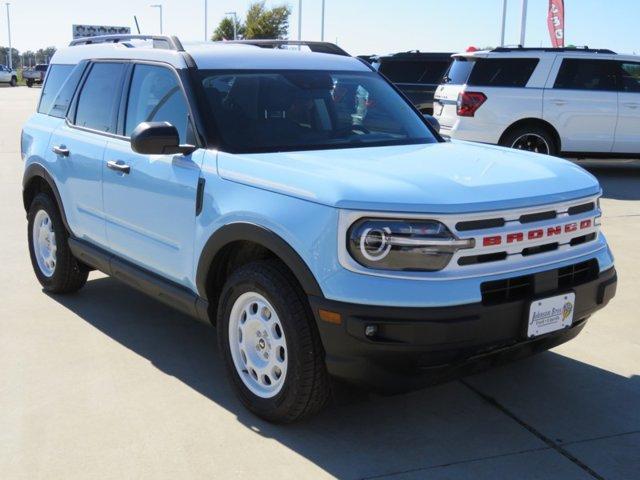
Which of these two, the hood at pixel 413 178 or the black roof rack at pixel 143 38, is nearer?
the hood at pixel 413 178

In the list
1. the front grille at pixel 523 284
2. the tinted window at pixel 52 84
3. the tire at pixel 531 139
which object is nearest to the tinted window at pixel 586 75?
the tire at pixel 531 139

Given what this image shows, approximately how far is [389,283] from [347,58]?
2.39 m

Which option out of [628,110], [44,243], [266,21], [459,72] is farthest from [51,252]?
[266,21]

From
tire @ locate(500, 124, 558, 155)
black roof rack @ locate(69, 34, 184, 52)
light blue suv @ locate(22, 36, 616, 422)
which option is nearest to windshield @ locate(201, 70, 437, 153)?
light blue suv @ locate(22, 36, 616, 422)

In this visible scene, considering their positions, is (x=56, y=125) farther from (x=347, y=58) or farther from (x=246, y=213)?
(x=246, y=213)

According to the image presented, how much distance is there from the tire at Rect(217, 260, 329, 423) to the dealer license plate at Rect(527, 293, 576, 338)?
36.1 inches

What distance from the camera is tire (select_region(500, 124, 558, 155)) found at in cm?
1174

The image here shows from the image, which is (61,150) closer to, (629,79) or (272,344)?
(272,344)

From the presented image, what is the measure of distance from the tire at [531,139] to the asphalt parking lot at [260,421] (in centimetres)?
670

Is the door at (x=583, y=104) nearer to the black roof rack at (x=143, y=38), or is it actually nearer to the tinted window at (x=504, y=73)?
the tinted window at (x=504, y=73)

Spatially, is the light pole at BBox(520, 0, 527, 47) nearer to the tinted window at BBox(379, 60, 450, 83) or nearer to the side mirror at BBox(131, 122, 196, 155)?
the tinted window at BBox(379, 60, 450, 83)

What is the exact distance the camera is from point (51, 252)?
19.1ft

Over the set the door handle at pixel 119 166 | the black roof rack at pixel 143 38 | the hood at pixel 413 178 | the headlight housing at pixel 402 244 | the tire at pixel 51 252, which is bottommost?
the tire at pixel 51 252

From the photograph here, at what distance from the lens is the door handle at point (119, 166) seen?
15.0 feet
